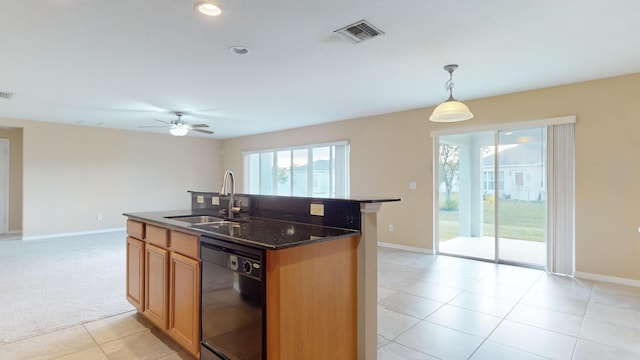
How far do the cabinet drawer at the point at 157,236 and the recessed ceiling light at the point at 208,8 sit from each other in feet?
5.41

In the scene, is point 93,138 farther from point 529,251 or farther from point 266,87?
point 529,251

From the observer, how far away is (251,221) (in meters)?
2.59

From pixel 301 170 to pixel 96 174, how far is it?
15.5 feet

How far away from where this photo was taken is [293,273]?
5.65 ft

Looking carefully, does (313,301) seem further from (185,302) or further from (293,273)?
(185,302)

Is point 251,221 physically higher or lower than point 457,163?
lower

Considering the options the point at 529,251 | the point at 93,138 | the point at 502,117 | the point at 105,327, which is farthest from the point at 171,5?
the point at 93,138

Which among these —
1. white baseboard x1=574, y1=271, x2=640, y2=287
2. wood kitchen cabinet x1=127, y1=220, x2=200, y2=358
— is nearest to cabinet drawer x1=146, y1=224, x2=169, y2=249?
wood kitchen cabinet x1=127, y1=220, x2=200, y2=358

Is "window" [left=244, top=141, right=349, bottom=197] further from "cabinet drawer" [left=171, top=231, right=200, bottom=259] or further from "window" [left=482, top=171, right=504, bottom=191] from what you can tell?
"cabinet drawer" [left=171, top=231, right=200, bottom=259]

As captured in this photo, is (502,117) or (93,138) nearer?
(502,117)

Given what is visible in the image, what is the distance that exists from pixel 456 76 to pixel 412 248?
3.02 meters

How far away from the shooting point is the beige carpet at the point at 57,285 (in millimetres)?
2859

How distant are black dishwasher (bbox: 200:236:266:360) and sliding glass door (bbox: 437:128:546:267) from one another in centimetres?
435

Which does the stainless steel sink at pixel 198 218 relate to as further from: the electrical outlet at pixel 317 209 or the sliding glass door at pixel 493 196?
the sliding glass door at pixel 493 196
